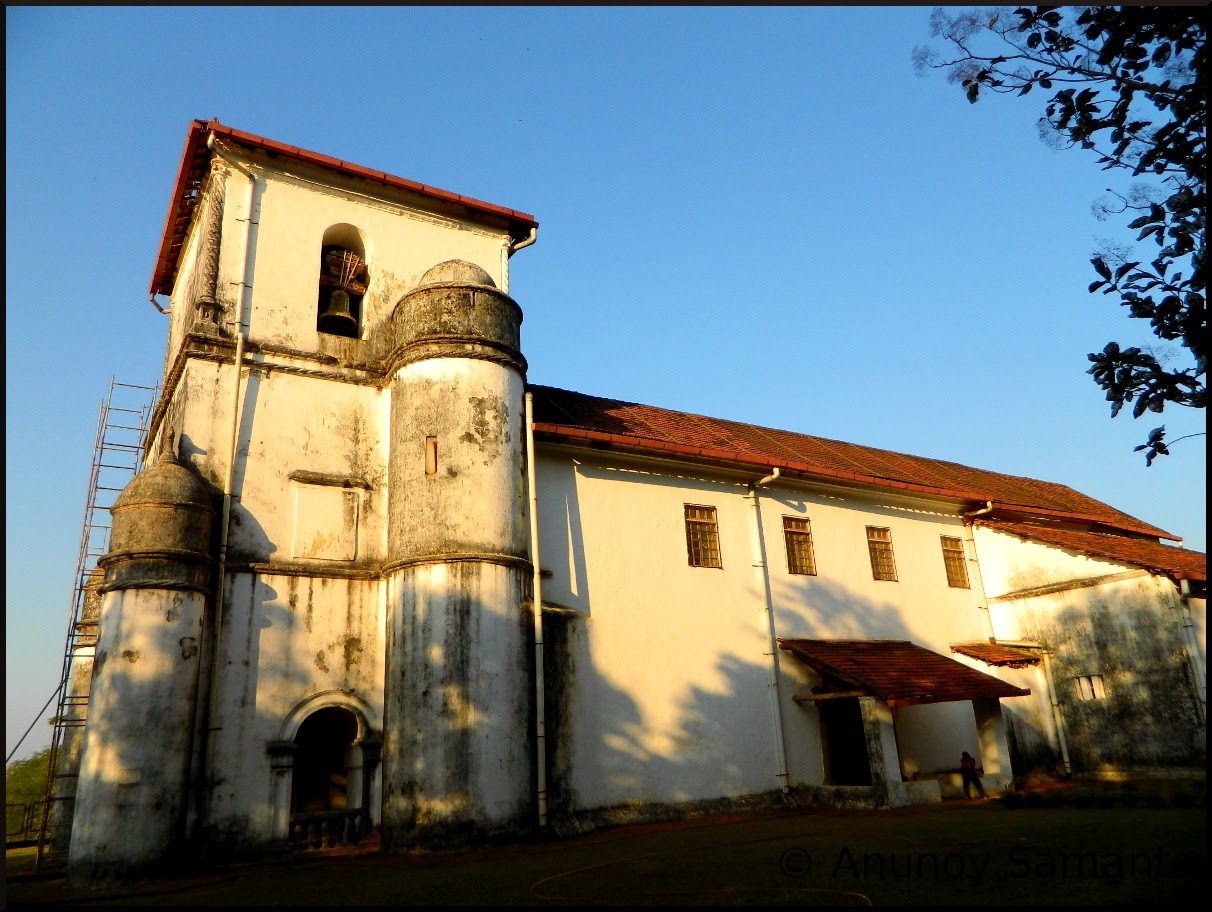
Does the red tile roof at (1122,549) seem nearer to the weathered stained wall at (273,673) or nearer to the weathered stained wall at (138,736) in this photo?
the weathered stained wall at (273,673)

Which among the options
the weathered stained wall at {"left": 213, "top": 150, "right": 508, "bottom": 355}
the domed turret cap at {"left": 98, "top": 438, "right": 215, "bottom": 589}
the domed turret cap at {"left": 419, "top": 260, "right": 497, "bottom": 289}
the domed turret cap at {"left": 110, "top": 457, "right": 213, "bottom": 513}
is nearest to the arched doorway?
the domed turret cap at {"left": 98, "top": 438, "right": 215, "bottom": 589}

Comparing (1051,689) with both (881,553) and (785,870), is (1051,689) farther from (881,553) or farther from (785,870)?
(785,870)

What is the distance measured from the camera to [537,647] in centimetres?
1191

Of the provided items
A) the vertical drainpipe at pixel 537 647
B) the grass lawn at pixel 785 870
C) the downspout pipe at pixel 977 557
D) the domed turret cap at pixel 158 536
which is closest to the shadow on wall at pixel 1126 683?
the downspout pipe at pixel 977 557

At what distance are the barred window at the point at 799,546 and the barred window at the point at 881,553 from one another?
1650 mm

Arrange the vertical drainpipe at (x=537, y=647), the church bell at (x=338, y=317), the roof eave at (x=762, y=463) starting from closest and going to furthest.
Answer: the vertical drainpipe at (x=537, y=647) → the church bell at (x=338, y=317) → the roof eave at (x=762, y=463)

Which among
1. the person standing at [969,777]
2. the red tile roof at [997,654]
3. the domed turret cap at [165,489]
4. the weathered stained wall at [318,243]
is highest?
the weathered stained wall at [318,243]

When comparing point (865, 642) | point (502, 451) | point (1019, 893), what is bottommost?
point (1019, 893)

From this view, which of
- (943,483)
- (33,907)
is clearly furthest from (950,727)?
(33,907)

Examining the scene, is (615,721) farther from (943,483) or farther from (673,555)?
(943,483)

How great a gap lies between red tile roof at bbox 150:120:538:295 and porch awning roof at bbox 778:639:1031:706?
904 cm

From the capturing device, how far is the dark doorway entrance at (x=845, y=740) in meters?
15.3

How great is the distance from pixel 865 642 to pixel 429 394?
9396 millimetres

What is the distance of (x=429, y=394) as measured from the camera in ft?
40.7
